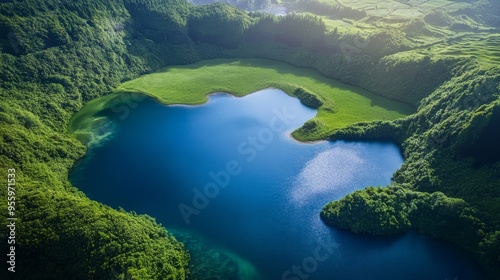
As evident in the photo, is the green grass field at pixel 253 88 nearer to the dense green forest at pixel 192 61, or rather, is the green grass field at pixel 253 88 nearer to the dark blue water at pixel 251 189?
the dense green forest at pixel 192 61

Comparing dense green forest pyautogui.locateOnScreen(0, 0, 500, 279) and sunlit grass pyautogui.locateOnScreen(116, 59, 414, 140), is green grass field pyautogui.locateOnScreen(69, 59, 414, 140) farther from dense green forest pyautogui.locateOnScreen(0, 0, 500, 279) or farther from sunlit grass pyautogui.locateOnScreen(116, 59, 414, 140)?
dense green forest pyautogui.locateOnScreen(0, 0, 500, 279)

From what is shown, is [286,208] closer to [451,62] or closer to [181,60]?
[451,62]

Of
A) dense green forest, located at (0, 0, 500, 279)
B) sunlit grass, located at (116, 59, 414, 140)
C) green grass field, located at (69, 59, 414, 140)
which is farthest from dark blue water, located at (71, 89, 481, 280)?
sunlit grass, located at (116, 59, 414, 140)

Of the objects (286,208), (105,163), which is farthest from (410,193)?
(105,163)

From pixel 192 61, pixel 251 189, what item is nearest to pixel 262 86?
pixel 192 61

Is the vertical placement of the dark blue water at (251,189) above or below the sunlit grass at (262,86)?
below

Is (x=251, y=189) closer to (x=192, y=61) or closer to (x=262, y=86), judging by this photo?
(x=262, y=86)

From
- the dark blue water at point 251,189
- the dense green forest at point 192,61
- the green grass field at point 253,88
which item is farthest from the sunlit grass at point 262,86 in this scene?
the dark blue water at point 251,189
